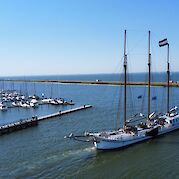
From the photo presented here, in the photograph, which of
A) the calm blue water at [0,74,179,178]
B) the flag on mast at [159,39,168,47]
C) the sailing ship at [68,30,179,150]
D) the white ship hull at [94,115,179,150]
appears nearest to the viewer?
the calm blue water at [0,74,179,178]

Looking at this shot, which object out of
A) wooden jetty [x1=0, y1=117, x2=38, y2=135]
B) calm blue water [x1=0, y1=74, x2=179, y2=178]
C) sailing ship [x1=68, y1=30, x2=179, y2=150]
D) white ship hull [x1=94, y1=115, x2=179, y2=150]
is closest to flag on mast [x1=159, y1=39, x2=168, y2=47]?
sailing ship [x1=68, y1=30, x2=179, y2=150]

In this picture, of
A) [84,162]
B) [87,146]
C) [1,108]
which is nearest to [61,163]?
[84,162]

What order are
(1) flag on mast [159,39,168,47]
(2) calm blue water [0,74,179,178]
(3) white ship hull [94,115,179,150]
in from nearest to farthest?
(2) calm blue water [0,74,179,178] → (3) white ship hull [94,115,179,150] → (1) flag on mast [159,39,168,47]

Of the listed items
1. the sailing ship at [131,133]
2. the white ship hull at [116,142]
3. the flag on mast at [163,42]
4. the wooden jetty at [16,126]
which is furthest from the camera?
the wooden jetty at [16,126]

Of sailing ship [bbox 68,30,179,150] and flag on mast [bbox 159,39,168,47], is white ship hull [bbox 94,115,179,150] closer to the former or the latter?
sailing ship [bbox 68,30,179,150]

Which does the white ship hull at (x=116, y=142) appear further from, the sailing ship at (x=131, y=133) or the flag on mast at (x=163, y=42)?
the flag on mast at (x=163, y=42)

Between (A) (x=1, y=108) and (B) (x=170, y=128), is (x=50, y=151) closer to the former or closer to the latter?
(B) (x=170, y=128)

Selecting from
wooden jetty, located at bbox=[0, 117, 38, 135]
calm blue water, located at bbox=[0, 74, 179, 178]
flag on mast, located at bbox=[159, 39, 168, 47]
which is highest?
flag on mast, located at bbox=[159, 39, 168, 47]

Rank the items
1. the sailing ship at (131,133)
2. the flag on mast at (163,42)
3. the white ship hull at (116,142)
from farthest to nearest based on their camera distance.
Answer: the flag on mast at (163,42) < the sailing ship at (131,133) < the white ship hull at (116,142)

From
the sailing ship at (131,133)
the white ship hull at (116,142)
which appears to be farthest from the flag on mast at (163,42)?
the white ship hull at (116,142)

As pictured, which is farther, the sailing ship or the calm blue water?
the sailing ship

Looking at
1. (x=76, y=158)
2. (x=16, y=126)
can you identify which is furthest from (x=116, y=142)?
(x=16, y=126)
